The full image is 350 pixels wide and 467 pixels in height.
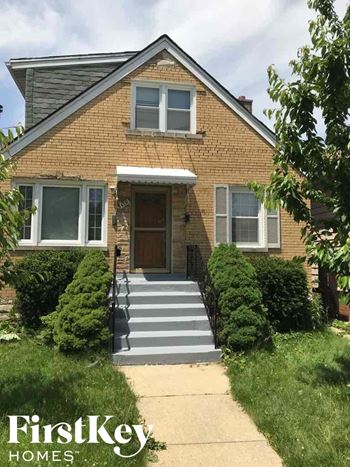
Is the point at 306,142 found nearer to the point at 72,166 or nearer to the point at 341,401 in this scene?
the point at 341,401

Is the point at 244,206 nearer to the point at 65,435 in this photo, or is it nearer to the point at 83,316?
the point at 83,316

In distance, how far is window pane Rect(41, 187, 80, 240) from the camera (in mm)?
10641

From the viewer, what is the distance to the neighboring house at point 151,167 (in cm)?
1070

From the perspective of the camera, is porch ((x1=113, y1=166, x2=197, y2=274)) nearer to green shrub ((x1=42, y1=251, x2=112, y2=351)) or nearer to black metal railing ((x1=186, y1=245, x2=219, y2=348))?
black metal railing ((x1=186, y1=245, x2=219, y2=348))

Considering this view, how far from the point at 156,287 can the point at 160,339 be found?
184 centimetres

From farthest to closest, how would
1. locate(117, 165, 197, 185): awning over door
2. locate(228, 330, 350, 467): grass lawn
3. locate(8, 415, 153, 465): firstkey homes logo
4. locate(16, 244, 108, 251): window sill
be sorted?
locate(16, 244, 108, 251): window sill
locate(117, 165, 197, 185): awning over door
locate(228, 330, 350, 467): grass lawn
locate(8, 415, 153, 465): firstkey homes logo

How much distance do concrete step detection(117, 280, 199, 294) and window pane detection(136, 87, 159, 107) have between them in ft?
15.3

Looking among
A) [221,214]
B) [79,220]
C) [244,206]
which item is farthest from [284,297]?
[79,220]

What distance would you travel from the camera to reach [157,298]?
9359mm

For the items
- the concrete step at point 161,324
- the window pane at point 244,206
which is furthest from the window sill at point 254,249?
the concrete step at point 161,324

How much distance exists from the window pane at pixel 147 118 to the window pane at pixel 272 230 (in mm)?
3799

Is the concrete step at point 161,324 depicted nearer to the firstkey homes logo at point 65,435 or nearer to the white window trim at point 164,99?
the firstkey homes logo at point 65,435

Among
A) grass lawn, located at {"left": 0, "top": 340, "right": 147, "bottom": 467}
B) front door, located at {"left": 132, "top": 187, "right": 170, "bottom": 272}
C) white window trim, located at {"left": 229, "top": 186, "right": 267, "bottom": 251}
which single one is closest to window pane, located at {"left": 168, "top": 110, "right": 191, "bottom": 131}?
front door, located at {"left": 132, "top": 187, "right": 170, "bottom": 272}

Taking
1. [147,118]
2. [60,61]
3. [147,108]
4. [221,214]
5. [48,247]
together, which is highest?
[60,61]
